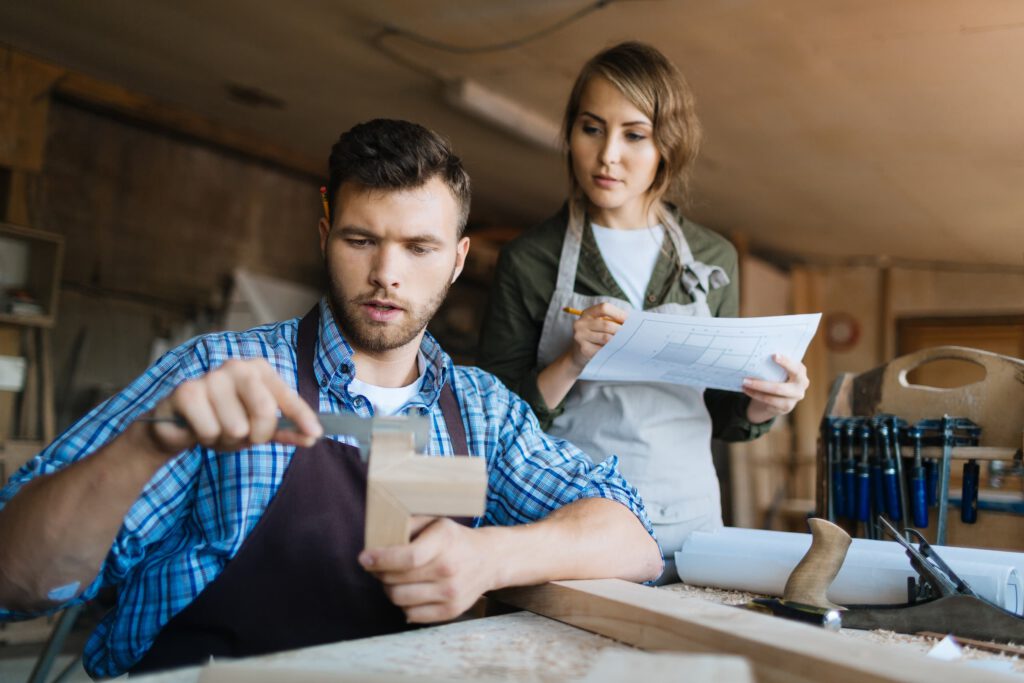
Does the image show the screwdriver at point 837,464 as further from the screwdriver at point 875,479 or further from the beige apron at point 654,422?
the beige apron at point 654,422

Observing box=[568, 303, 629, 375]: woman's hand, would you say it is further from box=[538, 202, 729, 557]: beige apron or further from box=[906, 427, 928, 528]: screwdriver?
box=[906, 427, 928, 528]: screwdriver

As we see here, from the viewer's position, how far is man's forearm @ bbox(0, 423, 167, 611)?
102 cm

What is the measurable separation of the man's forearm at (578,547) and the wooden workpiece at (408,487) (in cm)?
22

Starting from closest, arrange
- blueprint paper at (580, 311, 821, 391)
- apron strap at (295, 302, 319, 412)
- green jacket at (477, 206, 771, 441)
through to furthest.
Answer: apron strap at (295, 302, 319, 412) < blueprint paper at (580, 311, 821, 391) < green jacket at (477, 206, 771, 441)

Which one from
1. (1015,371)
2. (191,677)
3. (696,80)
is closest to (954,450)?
(1015,371)

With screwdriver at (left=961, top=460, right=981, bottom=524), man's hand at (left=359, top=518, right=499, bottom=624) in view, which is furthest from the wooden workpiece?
screwdriver at (left=961, top=460, right=981, bottom=524)

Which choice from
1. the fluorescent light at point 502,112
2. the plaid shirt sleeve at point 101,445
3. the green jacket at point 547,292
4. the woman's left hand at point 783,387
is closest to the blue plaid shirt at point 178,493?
the plaid shirt sleeve at point 101,445

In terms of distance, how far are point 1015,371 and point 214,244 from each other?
5652mm

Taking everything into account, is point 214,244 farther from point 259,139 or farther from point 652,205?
point 652,205

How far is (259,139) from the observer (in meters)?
6.46

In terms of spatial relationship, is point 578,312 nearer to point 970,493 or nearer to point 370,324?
point 370,324

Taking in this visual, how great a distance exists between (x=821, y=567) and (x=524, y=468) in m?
0.52

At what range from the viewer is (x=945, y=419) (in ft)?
6.10

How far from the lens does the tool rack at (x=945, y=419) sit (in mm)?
1845
